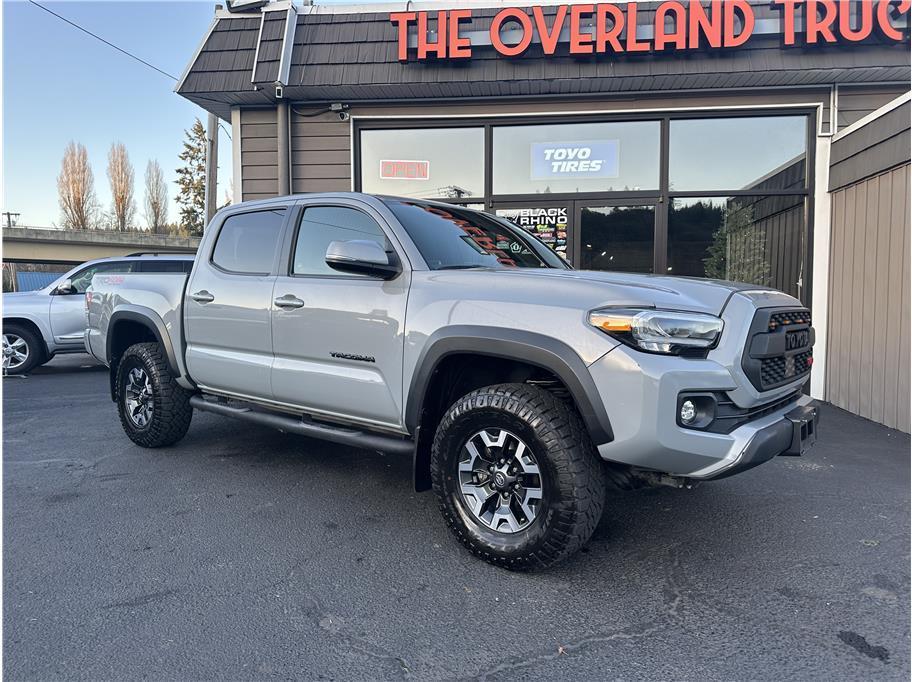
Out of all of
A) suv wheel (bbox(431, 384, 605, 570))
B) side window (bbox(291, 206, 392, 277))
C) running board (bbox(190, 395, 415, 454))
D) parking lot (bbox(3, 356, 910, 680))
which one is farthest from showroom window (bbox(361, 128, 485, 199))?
suv wheel (bbox(431, 384, 605, 570))

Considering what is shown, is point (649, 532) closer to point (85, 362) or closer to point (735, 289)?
point (735, 289)

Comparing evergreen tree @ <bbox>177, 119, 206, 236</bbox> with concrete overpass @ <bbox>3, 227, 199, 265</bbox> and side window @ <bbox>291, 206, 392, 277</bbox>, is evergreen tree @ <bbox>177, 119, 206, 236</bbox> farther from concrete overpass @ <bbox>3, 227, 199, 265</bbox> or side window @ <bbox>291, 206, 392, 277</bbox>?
side window @ <bbox>291, 206, 392, 277</bbox>

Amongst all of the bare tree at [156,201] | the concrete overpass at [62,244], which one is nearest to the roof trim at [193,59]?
the concrete overpass at [62,244]

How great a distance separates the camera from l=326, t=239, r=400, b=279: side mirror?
3.06m

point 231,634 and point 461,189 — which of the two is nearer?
point 231,634

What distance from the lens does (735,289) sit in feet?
9.25

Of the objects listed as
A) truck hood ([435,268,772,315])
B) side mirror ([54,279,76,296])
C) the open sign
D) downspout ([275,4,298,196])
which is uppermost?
downspout ([275,4,298,196])

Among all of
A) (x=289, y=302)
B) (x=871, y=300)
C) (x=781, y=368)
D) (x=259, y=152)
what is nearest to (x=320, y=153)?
(x=259, y=152)

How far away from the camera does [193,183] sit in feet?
153

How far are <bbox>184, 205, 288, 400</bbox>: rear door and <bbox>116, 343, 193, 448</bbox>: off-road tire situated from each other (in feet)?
1.10

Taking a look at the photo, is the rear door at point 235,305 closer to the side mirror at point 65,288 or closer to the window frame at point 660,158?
the window frame at point 660,158

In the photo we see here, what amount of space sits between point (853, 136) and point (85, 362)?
1191 cm

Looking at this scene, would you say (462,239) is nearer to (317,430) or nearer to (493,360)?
(493,360)

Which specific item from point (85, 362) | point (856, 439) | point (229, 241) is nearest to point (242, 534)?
point (229, 241)
